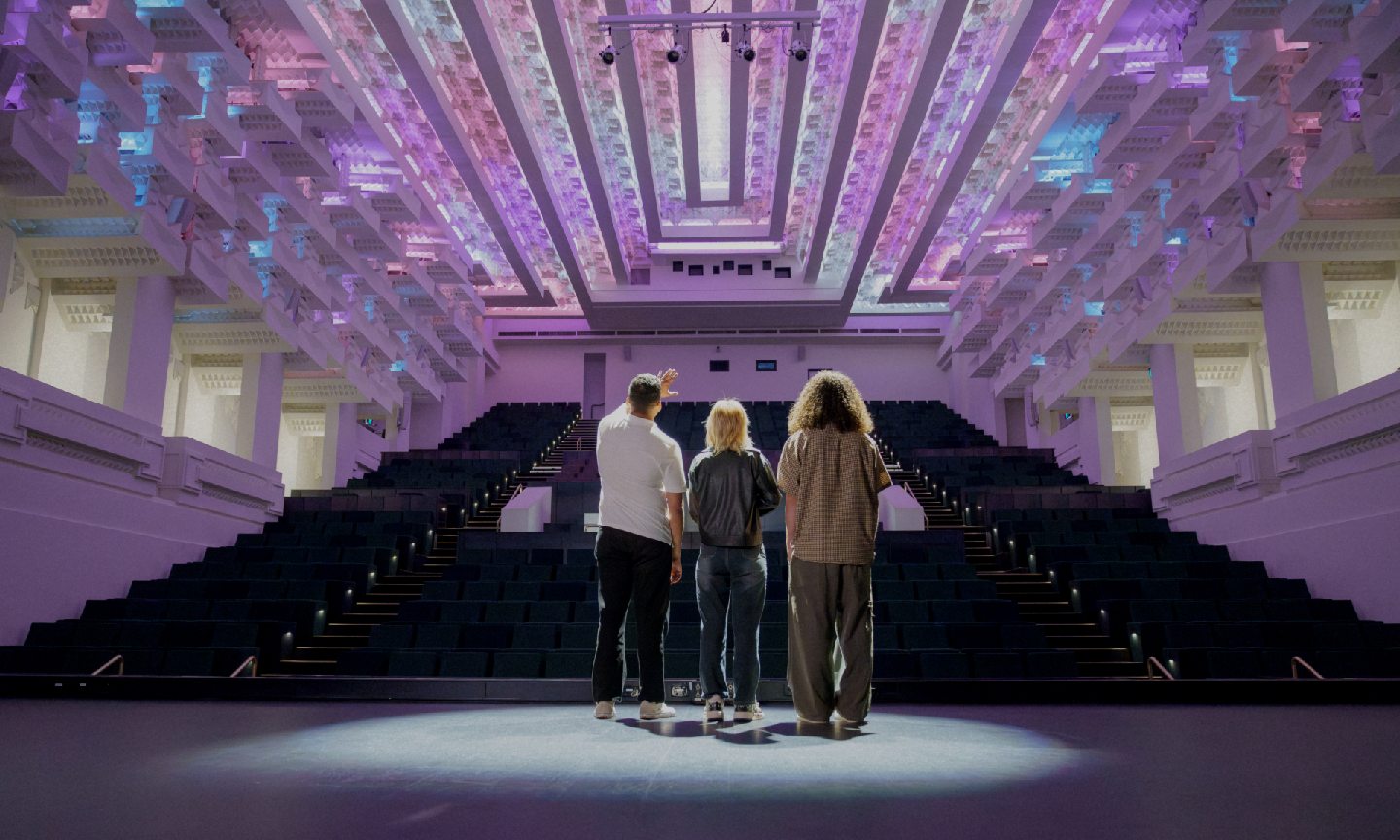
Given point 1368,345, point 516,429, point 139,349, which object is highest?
point 516,429

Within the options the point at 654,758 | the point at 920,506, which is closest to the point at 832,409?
the point at 654,758

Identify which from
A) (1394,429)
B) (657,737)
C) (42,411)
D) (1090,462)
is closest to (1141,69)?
(1394,429)

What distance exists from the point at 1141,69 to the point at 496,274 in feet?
43.8

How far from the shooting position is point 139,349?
9641 millimetres

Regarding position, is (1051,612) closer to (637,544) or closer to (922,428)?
(637,544)

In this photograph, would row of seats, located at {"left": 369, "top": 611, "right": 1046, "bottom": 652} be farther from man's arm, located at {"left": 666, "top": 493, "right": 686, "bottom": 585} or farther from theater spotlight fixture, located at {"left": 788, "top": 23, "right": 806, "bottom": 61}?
theater spotlight fixture, located at {"left": 788, "top": 23, "right": 806, "bottom": 61}

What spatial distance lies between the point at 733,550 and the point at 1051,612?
17.2 ft

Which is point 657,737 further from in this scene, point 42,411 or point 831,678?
point 42,411

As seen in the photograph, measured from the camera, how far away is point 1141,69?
9734 mm

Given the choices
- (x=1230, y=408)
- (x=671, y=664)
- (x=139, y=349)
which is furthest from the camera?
(x=1230, y=408)

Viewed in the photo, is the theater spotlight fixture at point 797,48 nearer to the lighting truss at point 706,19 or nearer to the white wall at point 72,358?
the lighting truss at point 706,19

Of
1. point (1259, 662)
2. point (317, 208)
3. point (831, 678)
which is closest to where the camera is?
point (831, 678)

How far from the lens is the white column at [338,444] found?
1582cm

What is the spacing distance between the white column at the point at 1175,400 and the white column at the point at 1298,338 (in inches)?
130
